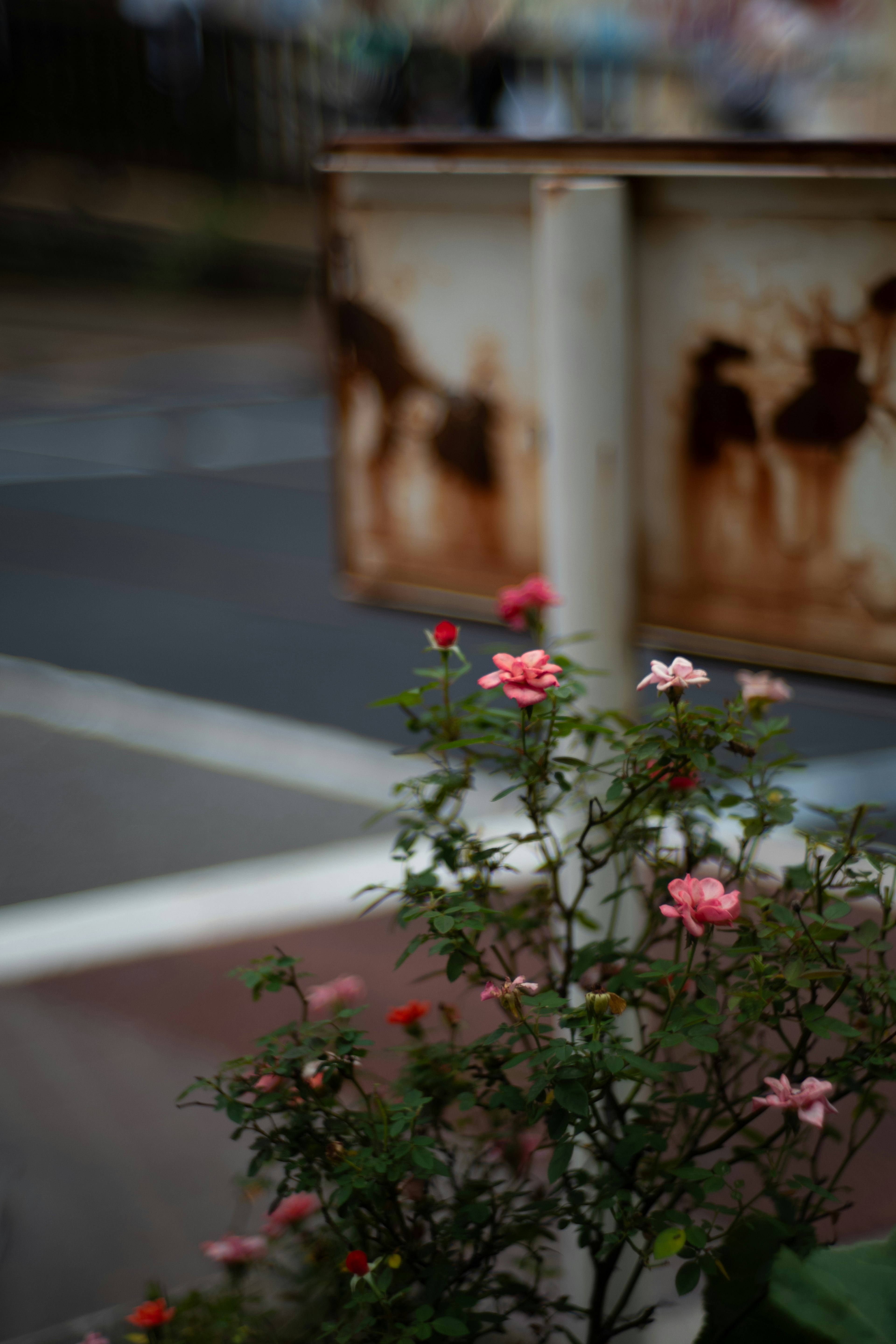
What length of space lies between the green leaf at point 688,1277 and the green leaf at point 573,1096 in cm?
24

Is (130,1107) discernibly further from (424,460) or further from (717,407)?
(717,407)

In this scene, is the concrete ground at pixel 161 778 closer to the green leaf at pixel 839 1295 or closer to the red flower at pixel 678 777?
the red flower at pixel 678 777

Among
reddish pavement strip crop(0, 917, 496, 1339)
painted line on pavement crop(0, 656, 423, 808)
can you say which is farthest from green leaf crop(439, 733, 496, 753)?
painted line on pavement crop(0, 656, 423, 808)

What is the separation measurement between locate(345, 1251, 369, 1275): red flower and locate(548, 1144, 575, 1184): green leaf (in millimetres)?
259

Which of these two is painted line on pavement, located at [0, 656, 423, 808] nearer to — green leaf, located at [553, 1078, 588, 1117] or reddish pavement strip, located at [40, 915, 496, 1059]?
reddish pavement strip, located at [40, 915, 496, 1059]

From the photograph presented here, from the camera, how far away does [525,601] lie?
1907 mm

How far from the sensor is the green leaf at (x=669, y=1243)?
59.9 inches

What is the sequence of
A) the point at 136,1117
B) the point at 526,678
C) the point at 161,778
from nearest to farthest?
the point at 526,678
the point at 136,1117
the point at 161,778

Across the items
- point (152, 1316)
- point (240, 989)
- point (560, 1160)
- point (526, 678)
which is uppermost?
point (526, 678)

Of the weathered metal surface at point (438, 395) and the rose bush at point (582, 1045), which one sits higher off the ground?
the weathered metal surface at point (438, 395)

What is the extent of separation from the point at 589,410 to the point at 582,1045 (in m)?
0.88

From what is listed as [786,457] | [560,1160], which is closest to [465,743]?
[560,1160]

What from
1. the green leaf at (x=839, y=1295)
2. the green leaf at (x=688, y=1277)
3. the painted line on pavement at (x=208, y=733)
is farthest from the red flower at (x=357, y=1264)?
the painted line on pavement at (x=208, y=733)

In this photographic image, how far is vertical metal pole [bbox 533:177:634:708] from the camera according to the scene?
6.11 feet
